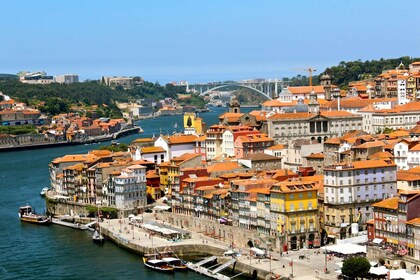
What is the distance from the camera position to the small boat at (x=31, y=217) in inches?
1883

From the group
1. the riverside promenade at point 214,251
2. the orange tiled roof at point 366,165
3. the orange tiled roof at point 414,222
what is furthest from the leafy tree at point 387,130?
the orange tiled roof at point 414,222

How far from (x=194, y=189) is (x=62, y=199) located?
11.7 metres

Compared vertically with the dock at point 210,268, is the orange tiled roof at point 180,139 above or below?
above

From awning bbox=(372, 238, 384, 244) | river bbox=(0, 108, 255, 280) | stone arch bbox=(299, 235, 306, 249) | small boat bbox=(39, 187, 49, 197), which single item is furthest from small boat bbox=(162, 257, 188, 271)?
small boat bbox=(39, 187, 49, 197)

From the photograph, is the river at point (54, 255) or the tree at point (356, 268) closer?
the tree at point (356, 268)

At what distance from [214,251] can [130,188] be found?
11159 mm

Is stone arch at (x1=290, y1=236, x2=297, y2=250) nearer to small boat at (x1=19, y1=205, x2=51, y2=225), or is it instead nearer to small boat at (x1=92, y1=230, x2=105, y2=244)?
small boat at (x1=92, y1=230, x2=105, y2=244)

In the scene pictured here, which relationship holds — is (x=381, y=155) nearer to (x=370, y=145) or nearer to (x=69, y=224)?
(x=370, y=145)

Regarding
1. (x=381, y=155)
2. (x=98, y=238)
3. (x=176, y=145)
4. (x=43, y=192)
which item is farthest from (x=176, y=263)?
(x=43, y=192)

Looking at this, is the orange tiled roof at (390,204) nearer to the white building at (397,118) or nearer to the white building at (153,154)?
the white building at (153,154)

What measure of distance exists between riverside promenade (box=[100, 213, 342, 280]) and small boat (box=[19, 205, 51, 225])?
4.20m

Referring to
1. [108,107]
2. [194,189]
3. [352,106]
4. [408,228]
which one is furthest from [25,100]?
[408,228]

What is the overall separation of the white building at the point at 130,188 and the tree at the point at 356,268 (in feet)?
63.4

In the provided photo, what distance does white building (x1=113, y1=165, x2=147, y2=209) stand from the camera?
4675 cm
